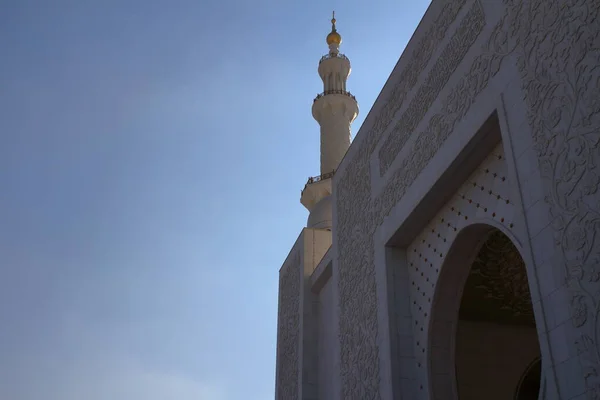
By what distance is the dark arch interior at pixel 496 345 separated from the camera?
17.6 ft

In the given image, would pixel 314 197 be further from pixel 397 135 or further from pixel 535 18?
pixel 535 18

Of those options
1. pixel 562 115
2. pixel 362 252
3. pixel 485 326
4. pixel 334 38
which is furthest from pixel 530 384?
pixel 334 38

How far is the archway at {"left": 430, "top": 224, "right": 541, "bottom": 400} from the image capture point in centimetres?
422

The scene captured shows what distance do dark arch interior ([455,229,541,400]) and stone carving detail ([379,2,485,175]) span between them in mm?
1232

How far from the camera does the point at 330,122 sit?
10.4 meters

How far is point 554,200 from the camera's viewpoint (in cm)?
293

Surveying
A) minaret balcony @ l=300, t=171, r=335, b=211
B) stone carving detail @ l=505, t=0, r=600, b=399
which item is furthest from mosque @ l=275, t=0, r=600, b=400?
minaret balcony @ l=300, t=171, r=335, b=211

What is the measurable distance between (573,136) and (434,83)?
1.59m

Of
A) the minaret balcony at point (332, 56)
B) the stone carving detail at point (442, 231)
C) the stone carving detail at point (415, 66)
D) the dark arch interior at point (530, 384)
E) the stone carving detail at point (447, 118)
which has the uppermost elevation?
the minaret balcony at point (332, 56)

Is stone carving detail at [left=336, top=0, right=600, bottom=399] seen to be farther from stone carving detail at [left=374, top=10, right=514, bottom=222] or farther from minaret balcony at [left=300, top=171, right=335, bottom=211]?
minaret balcony at [left=300, top=171, right=335, bottom=211]

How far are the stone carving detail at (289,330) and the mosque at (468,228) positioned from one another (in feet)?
0.16

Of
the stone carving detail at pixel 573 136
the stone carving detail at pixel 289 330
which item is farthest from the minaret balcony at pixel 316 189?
the stone carving detail at pixel 573 136

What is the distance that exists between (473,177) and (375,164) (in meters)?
1.34

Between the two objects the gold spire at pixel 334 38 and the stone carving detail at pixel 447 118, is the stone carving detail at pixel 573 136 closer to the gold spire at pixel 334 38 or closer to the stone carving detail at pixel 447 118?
the stone carving detail at pixel 447 118
